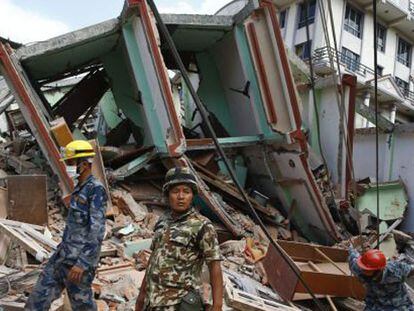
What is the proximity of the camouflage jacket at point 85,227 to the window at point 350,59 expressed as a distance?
21.0 metres

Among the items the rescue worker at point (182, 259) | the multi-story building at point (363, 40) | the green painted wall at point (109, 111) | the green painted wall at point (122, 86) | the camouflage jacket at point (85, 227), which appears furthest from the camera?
the multi-story building at point (363, 40)

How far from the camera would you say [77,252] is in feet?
9.46

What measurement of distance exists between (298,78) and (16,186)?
5.24 m

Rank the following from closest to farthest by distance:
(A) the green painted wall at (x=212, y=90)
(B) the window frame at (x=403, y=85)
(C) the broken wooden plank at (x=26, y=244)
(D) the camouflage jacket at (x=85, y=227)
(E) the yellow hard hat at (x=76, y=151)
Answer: (D) the camouflage jacket at (x=85, y=227) < (E) the yellow hard hat at (x=76, y=151) < (C) the broken wooden plank at (x=26, y=244) < (A) the green painted wall at (x=212, y=90) < (B) the window frame at (x=403, y=85)

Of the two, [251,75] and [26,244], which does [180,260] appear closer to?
[26,244]

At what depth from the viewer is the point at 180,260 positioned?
2174 mm

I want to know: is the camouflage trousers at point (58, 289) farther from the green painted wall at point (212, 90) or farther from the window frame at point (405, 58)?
the window frame at point (405, 58)

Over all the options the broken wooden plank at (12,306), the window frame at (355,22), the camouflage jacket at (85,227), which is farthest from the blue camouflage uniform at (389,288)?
the window frame at (355,22)

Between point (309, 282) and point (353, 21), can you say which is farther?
point (353, 21)

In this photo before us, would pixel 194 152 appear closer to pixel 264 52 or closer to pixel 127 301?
pixel 264 52

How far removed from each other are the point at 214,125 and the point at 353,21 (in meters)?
17.2

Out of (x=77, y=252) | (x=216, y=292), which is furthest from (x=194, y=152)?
(x=216, y=292)

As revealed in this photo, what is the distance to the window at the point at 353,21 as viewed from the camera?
73.6ft

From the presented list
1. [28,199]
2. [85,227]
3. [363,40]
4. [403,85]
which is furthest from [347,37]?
[85,227]
